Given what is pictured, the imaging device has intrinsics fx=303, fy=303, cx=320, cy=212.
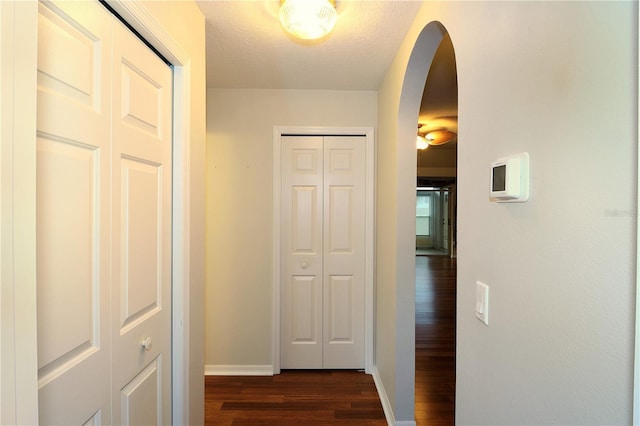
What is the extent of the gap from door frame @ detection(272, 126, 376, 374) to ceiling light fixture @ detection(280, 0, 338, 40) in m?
1.13

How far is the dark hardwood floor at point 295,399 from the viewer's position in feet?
6.86

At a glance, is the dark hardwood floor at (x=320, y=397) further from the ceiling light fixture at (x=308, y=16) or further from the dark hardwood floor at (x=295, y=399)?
the ceiling light fixture at (x=308, y=16)

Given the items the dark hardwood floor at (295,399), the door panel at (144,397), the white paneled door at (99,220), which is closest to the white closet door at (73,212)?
the white paneled door at (99,220)

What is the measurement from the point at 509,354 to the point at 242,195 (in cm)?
220

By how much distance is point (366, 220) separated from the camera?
2.64 meters

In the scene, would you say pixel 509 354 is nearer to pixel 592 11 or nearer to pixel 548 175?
pixel 548 175

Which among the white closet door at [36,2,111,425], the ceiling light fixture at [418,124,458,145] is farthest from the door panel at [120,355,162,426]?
the ceiling light fixture at [418,124,458,145]

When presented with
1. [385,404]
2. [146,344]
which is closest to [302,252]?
[385,404]

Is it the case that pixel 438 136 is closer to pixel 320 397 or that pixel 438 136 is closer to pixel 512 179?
pixel 320 397

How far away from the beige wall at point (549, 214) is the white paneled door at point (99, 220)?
1.20 m

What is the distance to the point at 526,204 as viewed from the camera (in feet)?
2.43

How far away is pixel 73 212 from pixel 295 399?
208 centimetres

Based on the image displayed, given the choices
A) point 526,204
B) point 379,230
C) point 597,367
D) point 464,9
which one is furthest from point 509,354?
point 379,230

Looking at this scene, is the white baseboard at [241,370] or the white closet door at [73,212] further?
the white baseboard at [241,370]
